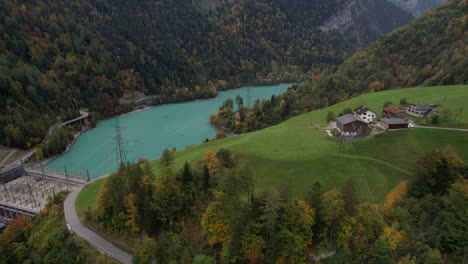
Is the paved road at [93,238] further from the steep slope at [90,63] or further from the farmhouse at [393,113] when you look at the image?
the steep slope at [90,63]

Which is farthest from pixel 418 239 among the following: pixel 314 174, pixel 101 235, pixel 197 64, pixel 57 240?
pixel 197 64

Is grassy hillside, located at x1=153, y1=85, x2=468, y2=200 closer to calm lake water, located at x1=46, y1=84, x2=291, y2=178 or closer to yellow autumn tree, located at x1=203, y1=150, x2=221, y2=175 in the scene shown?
yellow autumn tree, located at x1=203, y1=150, x2=221, y2=175

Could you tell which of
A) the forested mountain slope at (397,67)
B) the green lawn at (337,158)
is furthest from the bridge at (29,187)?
the forested mountain slope at (397,67)

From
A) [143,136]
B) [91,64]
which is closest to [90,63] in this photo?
[91,64]

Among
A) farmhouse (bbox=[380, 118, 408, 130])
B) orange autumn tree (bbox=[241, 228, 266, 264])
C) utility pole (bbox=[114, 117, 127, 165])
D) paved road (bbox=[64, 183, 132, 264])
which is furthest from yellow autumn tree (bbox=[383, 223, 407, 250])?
utility pole (bbox=[114, 117, 127, 165])

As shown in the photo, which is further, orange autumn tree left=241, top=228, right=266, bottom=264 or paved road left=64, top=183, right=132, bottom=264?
paved road left=64, top=183, right=132, bottom=264

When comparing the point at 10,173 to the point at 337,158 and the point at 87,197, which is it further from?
the point at 337,158

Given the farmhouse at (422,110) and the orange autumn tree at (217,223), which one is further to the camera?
the farmhouse at (422,110)
